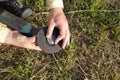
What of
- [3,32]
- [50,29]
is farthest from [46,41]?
[3,32]

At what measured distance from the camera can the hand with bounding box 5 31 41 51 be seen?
1.65 metres

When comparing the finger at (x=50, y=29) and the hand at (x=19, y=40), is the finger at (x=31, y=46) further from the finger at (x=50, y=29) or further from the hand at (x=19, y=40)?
the finger at (x=50, y=29)

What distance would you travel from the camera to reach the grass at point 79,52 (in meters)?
1.79

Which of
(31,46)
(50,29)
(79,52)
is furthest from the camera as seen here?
(79,52)

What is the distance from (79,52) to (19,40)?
37cm

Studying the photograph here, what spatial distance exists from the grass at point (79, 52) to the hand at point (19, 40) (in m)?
0.12

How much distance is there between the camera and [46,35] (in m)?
1.57

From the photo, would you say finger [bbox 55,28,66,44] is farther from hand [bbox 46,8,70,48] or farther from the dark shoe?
the dark shoe

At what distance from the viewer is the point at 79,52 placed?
1853mm

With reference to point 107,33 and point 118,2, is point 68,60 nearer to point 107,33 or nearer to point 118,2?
point 107,33

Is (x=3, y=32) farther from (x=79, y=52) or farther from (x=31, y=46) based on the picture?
(x=79, y=52)

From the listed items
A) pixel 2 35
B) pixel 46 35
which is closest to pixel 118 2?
pixel 46 35

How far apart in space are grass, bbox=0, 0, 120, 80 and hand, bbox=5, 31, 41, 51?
12cm

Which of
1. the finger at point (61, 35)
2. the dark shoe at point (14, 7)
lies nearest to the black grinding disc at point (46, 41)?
the finger at point (61, 35)
